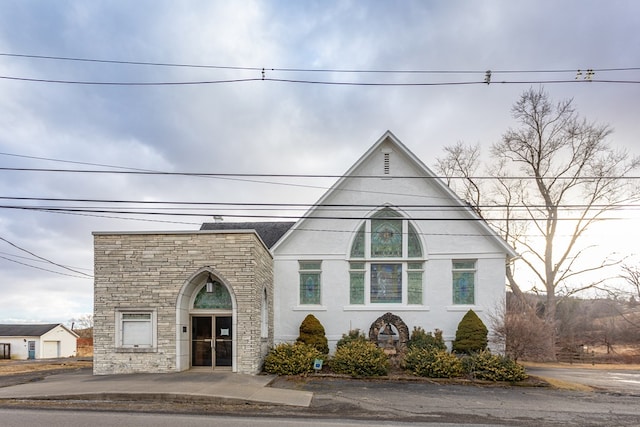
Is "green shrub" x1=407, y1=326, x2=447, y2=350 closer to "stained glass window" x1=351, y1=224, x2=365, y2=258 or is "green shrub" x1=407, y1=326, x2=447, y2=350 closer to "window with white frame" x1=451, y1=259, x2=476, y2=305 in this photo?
"window with white frame" x1=451, y1=259, x2=476, y2=305

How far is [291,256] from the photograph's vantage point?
65.8ft

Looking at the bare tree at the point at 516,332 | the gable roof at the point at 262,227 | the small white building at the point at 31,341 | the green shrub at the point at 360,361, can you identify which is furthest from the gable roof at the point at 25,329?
the bare tree at the point at 516,332

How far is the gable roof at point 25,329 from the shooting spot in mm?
51031

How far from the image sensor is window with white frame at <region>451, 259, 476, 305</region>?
19.4 m

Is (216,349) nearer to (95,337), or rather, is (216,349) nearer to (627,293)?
(95,337)

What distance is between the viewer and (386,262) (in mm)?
19828

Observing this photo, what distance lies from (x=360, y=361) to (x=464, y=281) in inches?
241

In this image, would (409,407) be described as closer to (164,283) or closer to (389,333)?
(389,333)

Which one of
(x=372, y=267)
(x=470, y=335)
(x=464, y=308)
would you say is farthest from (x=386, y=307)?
(x=470, y=335)

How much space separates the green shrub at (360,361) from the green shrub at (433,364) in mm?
950

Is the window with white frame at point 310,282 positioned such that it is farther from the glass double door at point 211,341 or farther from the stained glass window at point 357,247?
the glass double door at point 211,341

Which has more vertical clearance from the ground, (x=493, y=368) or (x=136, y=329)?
(x=136, y=329)

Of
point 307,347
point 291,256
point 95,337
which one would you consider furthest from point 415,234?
point 95,337

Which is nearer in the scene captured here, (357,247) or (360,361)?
(360,361)
